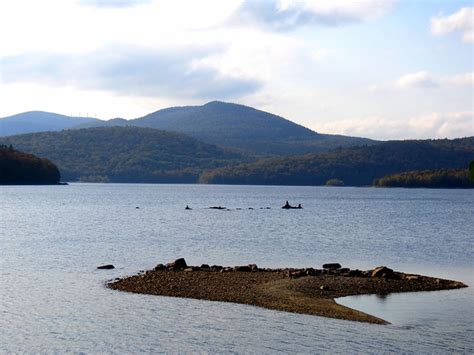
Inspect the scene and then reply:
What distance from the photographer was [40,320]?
2906cm

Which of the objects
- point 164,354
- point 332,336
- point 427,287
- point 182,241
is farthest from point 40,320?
point 182,241

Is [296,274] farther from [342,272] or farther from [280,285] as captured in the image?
[280,285]

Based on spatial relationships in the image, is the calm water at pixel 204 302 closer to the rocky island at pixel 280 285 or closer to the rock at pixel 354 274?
the rocky island at pixel 280 285

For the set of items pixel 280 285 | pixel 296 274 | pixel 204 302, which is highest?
pixel 296 274

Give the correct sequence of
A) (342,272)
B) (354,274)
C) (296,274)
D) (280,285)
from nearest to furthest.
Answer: (280,285), (296,274), (354,274), (342,272)

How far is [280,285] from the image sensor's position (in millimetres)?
37188

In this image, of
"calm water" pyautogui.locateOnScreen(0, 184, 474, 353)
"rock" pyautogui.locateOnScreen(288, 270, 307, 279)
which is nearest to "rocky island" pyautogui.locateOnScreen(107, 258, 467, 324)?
"rock" pyautogui.locateOnScreen(288, 270, 307, 279)

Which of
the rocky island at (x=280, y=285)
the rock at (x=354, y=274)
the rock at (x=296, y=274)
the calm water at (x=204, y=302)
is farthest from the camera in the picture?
the rock at (x=354, y=274)

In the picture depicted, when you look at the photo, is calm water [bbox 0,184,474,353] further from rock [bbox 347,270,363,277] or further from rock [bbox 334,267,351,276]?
rock [bbox 334,267,351,276]

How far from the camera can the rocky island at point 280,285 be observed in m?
32.3

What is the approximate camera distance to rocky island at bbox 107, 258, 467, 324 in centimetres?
3232

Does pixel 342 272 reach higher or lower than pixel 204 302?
higher

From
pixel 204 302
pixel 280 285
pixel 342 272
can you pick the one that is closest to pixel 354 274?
pixel 342 272

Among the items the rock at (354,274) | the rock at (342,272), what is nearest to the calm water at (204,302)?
the rock at (354,274)
